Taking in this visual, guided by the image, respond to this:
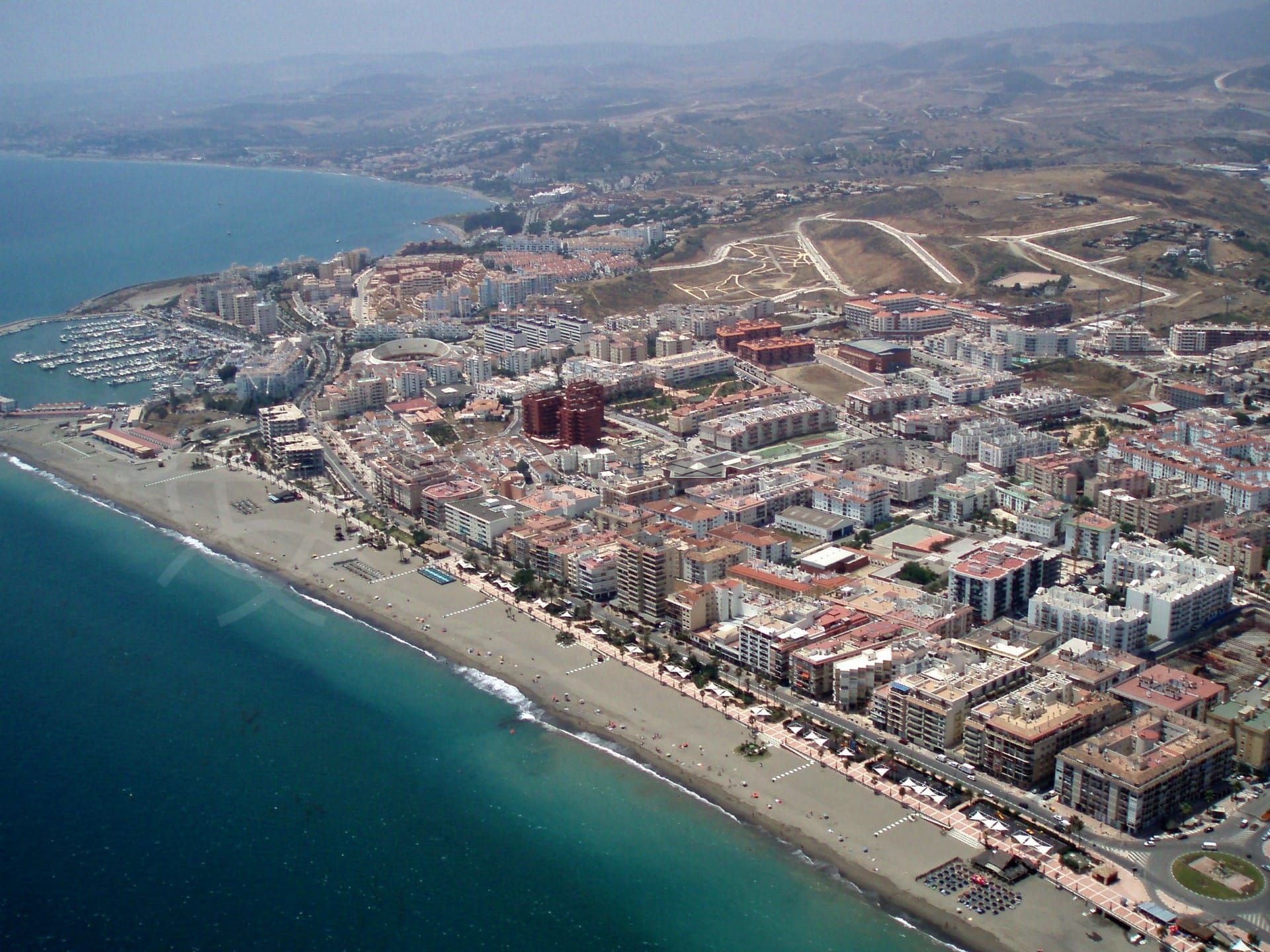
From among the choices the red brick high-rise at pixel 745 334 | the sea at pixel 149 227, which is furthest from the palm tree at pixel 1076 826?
the sea at pixel 149 227

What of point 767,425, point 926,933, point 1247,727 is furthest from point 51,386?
point 1247,727

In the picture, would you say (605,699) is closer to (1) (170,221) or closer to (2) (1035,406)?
(2) (1035,406)

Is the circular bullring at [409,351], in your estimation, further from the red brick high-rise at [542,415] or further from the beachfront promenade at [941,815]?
the beachfront promenade at [941,815]

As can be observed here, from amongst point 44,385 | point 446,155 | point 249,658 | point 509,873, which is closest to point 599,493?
point 249,658

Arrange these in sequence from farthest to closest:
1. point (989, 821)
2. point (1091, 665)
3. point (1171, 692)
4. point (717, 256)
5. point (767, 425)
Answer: point (717, 256), point (767, 425), point (1091, 665), point (1171, 692), point (989, 821)

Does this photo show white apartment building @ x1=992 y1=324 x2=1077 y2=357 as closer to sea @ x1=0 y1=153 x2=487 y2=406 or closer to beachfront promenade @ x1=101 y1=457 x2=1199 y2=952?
beachfront promenade @ x1=101 y1=457 x2=1199 y2=952
